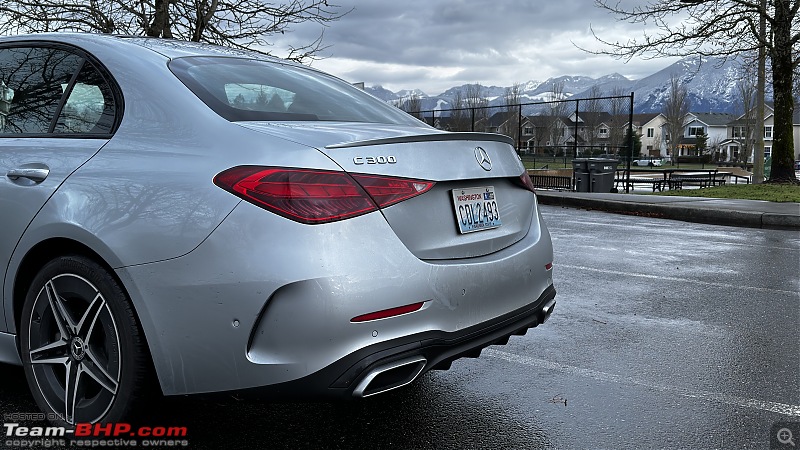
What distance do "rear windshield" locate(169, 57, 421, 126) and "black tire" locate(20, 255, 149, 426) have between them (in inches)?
31.6

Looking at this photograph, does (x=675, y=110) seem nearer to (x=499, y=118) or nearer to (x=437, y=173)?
(x=499, y=118)

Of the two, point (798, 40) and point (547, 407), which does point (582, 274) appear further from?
point (798, 40)

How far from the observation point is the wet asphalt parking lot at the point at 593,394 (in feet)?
9.86

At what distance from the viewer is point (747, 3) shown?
18.8 metres

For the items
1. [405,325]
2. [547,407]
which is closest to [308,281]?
[405,325]

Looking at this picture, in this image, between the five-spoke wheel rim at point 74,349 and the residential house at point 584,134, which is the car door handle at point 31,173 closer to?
the five-spoke wheel rim at point 74,349

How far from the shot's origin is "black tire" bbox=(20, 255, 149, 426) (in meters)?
2.63

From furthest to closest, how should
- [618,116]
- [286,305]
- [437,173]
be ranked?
[618,116] < [437,173] < [286,305]

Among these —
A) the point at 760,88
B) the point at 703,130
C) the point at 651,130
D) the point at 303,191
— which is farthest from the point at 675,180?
the point at 651,130

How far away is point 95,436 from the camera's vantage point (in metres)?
2.78

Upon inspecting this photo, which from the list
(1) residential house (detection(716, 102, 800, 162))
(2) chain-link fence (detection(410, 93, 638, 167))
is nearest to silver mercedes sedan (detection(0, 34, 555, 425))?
(2) chain-link fence (detection(410, 93, 638, 167))

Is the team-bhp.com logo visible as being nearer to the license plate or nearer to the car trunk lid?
the car trunk lid

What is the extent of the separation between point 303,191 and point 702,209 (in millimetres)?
11333

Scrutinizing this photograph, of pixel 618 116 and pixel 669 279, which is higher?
pixel 618 116
